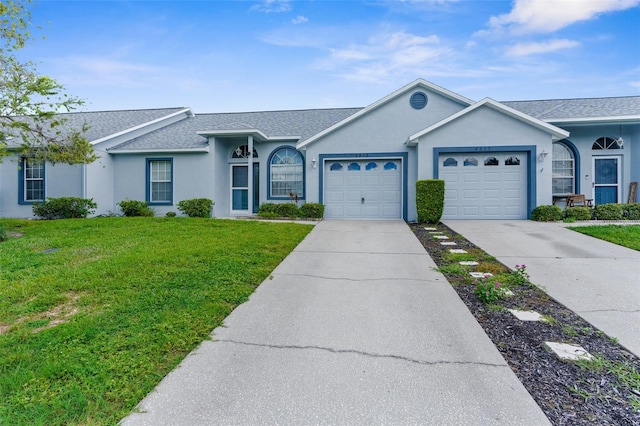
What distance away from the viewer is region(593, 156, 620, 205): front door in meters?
13.1

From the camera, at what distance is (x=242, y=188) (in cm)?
1497

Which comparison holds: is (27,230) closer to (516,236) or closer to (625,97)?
(516,236)

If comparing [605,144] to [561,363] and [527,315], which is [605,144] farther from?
[561,363]

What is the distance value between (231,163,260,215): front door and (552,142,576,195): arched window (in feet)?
40.0

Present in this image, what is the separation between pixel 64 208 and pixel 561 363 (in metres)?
15.4

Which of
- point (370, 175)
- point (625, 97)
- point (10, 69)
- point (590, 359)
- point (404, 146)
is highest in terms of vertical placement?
point (625, 97)

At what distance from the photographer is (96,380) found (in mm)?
2436

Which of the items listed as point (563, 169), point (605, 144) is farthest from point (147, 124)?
point (605, 144)

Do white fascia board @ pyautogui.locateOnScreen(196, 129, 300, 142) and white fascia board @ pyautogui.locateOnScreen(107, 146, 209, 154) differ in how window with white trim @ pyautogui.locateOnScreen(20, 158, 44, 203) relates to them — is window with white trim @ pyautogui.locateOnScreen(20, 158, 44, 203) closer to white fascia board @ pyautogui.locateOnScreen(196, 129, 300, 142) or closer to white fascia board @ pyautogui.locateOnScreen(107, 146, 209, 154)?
white fascia board @ pyautogui.locateOnScreen(107, 146, 209, 154)

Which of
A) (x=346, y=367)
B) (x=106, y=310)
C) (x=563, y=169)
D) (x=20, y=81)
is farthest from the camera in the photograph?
(x=563, y=169)

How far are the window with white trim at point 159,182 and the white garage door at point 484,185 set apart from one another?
11.1 meters

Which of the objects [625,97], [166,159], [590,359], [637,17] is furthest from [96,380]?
[625,97]

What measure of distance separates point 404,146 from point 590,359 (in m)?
10.8

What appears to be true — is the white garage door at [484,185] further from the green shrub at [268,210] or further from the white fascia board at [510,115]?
the green shrub at [268,210]
